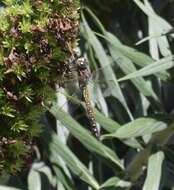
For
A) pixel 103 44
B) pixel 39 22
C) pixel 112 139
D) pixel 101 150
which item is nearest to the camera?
pixel 39 22

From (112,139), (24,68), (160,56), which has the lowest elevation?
(112,139)

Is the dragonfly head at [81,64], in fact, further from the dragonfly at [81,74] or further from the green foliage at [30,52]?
the green foliage at [30,52]

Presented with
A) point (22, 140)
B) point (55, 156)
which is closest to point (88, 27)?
point (55, 156)

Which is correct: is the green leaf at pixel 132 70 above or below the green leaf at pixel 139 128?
above

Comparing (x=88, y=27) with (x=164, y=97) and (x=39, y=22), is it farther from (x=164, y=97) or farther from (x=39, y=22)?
(x=39, y=22)

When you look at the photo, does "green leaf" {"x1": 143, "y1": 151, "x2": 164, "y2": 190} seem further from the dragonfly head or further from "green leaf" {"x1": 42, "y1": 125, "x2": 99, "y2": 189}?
the dragonfly head

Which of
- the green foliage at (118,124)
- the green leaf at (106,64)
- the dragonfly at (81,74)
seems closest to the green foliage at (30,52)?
the dragonfly at (81,74)

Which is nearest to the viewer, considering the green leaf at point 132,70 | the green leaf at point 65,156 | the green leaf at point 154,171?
the green leaf at point 154,171
